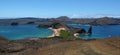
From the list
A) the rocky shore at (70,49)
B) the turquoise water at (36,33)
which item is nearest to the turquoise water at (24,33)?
the turquoise water at (36,33)

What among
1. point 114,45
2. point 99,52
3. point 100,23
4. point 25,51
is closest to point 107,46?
point 114,45

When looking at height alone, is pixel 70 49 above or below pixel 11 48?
above

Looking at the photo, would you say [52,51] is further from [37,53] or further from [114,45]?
[114,45]

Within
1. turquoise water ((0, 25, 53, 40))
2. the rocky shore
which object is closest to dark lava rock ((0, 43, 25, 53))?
the rocky shore

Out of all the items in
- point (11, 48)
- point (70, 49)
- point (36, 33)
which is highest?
point (70, 49)

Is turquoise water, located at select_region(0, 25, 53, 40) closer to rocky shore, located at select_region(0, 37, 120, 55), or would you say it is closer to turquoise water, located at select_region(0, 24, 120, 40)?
turquoise water, located at select_region(0, 24, 120, 40)

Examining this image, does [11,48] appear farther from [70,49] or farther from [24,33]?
[24,33]

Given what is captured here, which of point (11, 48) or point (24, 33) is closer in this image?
point (11, 48)

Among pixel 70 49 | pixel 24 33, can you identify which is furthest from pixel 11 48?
pixel 24 33

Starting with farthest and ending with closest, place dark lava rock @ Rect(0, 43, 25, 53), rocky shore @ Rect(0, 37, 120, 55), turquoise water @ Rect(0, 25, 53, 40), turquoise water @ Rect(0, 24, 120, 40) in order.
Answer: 1. turquoise water @ Rect(0, 24, 120, 40)
2. turquoise water @ Rect(0, 25, 53, 40)
3. dark lava rock @ Rect(0, 43, 25, 53)
4. rocky shore @ Rect(0, 37, 120, 55)

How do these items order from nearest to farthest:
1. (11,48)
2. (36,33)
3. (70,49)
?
(70,49) < (11,48) < (36,33)

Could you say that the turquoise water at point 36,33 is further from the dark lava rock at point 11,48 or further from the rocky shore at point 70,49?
the rocky shore at point 70,49
